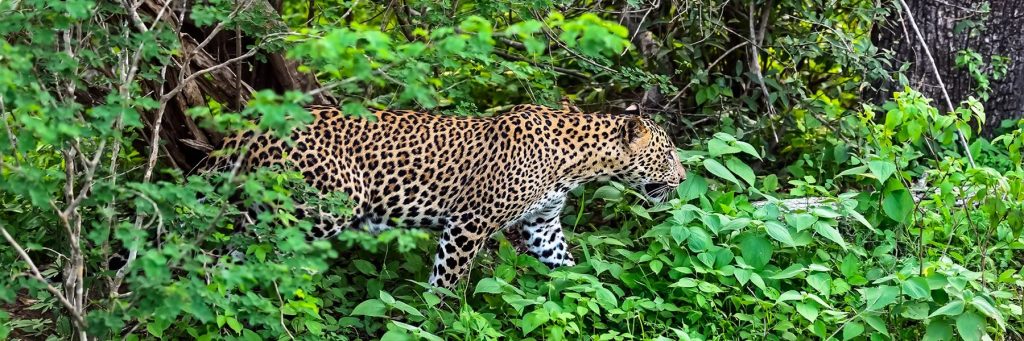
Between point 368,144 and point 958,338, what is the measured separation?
3.32 meters

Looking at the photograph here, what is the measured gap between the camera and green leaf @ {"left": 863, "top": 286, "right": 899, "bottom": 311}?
6.37 meters

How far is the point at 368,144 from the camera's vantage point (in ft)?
22.7

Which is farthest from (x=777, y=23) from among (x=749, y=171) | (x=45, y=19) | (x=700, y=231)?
(x=45, y=19)

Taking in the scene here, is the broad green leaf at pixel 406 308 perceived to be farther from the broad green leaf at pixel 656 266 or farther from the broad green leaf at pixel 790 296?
the broad green leaf at pixel 790 296

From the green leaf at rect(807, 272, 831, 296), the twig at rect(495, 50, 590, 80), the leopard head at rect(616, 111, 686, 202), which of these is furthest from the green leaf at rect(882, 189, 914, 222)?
the twig at rect(495, 50, 590, 80)

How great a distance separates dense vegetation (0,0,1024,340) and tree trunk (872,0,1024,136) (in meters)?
0.11

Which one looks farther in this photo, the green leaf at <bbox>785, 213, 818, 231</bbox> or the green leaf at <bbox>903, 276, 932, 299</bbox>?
the green leaf at <bbox>785, 213, 818, 231</bbox>

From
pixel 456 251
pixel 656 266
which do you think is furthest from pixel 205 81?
pixel 656 266

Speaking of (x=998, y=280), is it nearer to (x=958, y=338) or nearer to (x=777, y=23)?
(x=958, y=338)

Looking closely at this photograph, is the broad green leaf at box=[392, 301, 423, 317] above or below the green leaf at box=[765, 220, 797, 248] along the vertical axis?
below

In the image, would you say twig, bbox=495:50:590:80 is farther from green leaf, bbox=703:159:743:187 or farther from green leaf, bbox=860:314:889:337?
green leaf, bbox=860:314:889:337

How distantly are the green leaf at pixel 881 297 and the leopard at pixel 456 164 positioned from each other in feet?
5.40

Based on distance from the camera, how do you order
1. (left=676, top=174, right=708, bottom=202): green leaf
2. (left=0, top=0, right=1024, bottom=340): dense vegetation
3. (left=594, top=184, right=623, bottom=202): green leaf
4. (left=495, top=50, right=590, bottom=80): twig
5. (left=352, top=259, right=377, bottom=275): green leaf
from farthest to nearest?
(left=495, top=50, right=590, bottom=80): twig → (left=594, top=184, right=623, bottom=202): green leaf → (left=676, top=174, right=708, bottom=202): green leaf → (left=352, top=259, right=377, bottom=275): green leaf → (left=0, top=0, right=1024, bottom=340): dense vegetation

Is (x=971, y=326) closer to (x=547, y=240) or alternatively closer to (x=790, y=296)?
(x=790, y=296)
